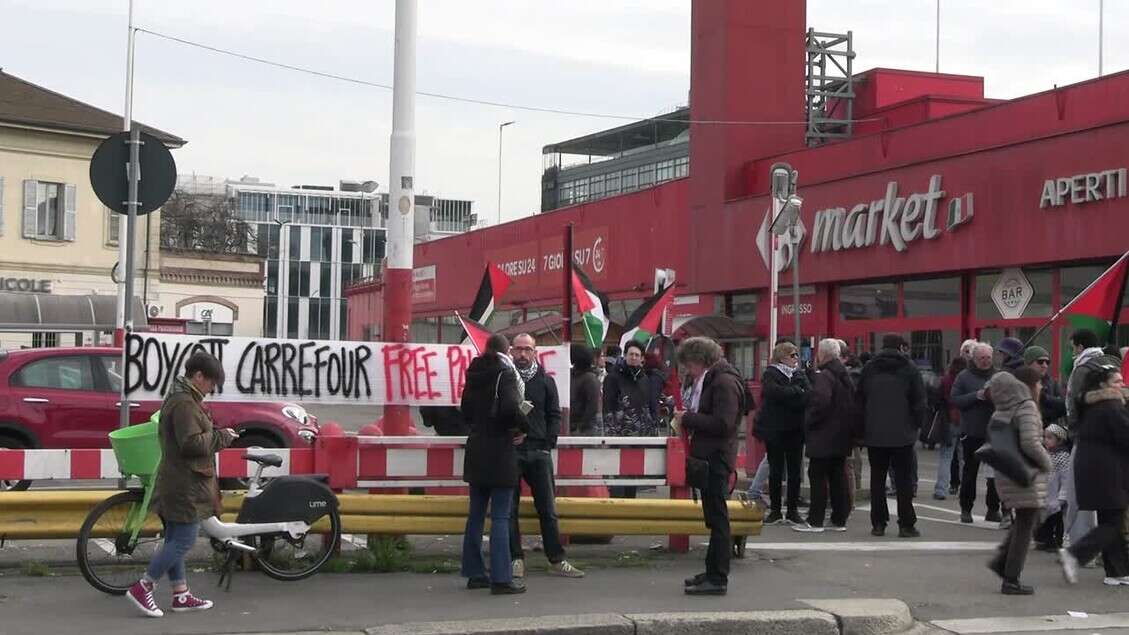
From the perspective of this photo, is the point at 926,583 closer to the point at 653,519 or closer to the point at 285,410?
the point at 653,519

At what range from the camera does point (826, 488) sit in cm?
1295

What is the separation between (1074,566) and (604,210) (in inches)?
1248

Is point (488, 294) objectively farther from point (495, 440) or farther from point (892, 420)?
point (495, 440)

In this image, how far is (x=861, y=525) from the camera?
13523 millimetres

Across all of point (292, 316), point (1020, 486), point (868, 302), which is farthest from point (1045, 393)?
point (292, 316)

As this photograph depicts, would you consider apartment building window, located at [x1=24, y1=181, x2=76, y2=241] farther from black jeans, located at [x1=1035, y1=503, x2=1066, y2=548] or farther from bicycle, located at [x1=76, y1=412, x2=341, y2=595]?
black jeans, located at [x1=1035, y1=503, x2=1066, y2=548]

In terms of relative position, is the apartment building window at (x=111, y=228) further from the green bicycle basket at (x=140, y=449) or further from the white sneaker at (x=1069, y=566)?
the white sneaker at (x=1069, y=566)

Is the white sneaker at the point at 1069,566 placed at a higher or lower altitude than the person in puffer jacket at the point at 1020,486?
lower

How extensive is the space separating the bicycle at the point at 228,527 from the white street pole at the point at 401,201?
153 centimetres

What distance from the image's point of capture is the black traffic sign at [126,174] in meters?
11.0

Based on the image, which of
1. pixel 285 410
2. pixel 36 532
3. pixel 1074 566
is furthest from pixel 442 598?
pixel 285 410

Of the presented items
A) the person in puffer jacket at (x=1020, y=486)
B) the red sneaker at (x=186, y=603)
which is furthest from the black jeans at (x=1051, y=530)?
the red sneaker at (x=186, y=603)


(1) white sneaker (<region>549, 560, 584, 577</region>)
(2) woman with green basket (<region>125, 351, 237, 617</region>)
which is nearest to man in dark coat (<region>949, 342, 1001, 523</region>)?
(1) white sneaker (<region>549, 560, 584, 577</region>)

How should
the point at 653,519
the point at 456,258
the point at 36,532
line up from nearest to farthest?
the point at 36,532
the point at 653,519
the point at 456,258
